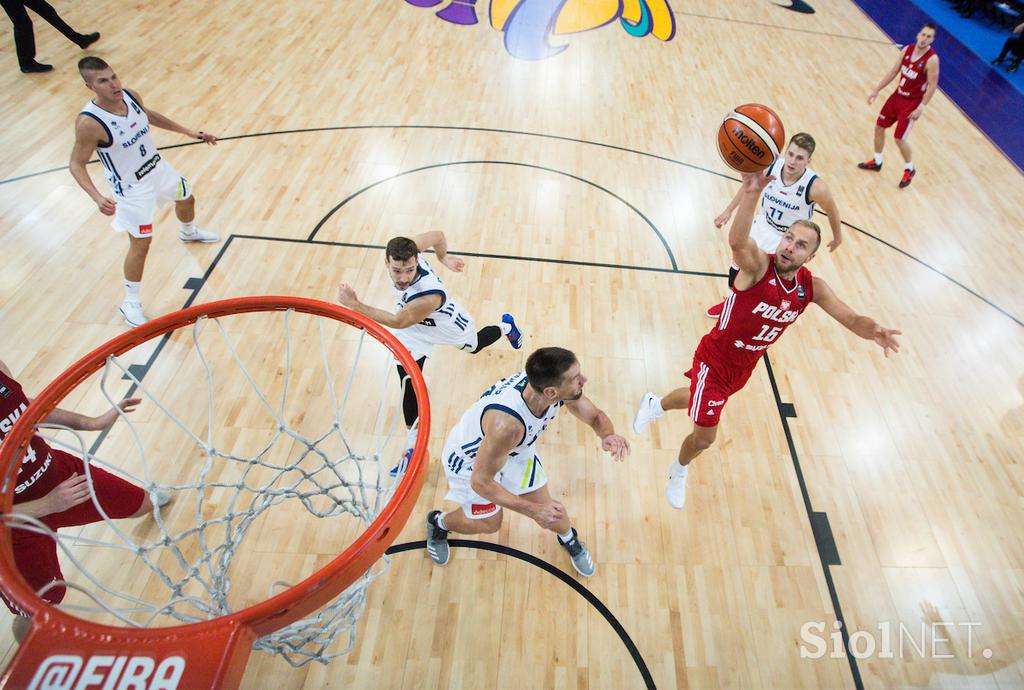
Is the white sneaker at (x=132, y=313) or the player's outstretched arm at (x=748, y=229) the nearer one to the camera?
the player's outstretched arm at (x=748, y=229)

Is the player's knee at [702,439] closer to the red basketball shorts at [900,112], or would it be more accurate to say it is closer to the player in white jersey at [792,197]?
the player in white jersey at [792,197]

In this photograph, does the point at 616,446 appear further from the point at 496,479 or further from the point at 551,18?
the point at 551,18

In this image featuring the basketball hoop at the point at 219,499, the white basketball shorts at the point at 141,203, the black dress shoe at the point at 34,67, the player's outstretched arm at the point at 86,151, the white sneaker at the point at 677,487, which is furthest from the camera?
the black dress shoe at the point at 34,67

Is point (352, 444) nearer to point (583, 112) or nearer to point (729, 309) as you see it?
point (729, 309)

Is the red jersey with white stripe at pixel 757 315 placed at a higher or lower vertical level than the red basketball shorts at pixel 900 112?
higher

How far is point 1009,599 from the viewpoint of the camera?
3258 mm

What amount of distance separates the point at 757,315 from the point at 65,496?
10.7 feet

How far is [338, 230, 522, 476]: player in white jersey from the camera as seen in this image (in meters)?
3.03

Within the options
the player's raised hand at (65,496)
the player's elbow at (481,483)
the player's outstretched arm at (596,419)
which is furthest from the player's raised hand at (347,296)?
the player's raised hand at (65,496)

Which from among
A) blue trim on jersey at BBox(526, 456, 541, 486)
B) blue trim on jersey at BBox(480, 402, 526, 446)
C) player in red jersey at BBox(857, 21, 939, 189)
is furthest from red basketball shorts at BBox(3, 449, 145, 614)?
player in red jersey at BBox(857, 21, 939, 189)

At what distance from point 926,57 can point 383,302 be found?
21.0 feet

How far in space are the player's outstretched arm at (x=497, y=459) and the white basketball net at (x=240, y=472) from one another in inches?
19.0

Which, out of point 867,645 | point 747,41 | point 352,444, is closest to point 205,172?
point 352,444

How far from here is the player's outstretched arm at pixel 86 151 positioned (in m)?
3.79
